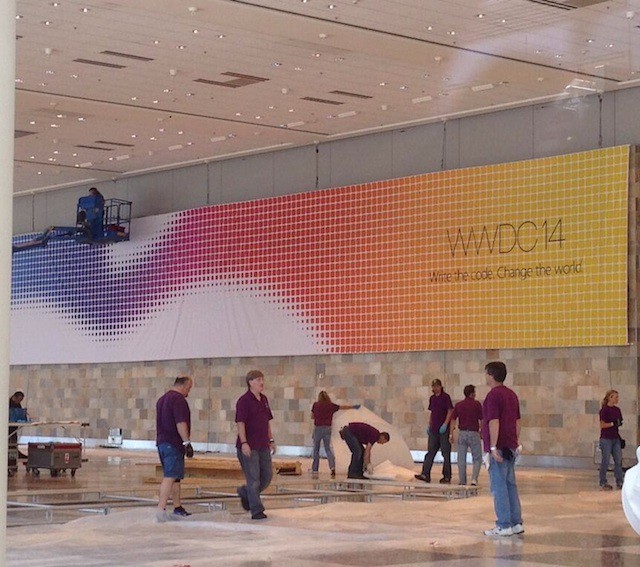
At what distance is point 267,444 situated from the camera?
42.2 feet

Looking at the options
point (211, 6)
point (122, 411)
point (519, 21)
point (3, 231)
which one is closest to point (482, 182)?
point (519, 21)

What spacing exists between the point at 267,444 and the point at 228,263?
18.2 m

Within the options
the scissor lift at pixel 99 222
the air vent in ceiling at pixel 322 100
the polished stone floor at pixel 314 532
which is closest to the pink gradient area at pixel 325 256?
the scissor lift at pixel 99 222

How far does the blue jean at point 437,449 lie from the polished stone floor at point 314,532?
160 cm

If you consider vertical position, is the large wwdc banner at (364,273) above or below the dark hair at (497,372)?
above

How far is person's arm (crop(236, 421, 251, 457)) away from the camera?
41.2ft

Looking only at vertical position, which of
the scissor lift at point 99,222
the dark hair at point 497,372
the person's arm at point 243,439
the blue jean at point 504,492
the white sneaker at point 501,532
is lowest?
the white sneaker at point 501,532

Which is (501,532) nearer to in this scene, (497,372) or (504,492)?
(504,492)

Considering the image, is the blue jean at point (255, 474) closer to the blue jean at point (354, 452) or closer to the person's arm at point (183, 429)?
the person's arm at point (183, 429)

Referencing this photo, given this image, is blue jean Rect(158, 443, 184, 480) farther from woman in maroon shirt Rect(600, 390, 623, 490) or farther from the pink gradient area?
the pink gradient area

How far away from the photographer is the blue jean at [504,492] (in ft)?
36.5

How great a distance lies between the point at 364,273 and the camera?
2748 cm

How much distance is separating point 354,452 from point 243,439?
228 inches

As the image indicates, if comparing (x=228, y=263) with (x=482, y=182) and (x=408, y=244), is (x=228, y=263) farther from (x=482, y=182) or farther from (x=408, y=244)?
(x=482, y=182)
